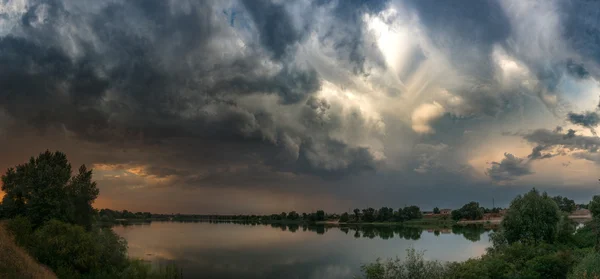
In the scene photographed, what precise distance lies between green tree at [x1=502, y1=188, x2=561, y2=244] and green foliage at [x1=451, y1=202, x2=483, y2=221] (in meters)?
160

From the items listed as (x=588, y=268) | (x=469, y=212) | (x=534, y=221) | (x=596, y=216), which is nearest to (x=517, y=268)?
(x=588, y=268)

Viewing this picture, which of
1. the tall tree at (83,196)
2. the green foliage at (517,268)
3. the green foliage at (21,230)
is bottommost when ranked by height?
the green foliage at (517,268)

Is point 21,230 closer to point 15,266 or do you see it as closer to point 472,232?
point 15,266

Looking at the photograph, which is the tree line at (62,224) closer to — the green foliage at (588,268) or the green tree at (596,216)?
the green foliage at (588,268)

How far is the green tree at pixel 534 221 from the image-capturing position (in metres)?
41.4

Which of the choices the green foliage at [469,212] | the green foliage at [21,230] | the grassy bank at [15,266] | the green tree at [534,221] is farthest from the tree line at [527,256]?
the green foliage at [469,212]

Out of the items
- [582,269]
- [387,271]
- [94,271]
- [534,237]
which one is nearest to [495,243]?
[534,237]

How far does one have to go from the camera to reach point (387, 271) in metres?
26.7

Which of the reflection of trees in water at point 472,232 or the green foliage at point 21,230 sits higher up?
the green foliage at point 21,230

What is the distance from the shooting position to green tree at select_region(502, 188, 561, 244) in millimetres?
41406

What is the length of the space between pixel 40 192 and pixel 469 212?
183 m

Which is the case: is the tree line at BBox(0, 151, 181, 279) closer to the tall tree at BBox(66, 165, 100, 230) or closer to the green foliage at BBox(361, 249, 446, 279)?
the tall tree at BBox(66, 165, 100, 230)

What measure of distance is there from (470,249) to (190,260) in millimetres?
51640

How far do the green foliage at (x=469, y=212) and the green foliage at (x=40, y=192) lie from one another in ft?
579
